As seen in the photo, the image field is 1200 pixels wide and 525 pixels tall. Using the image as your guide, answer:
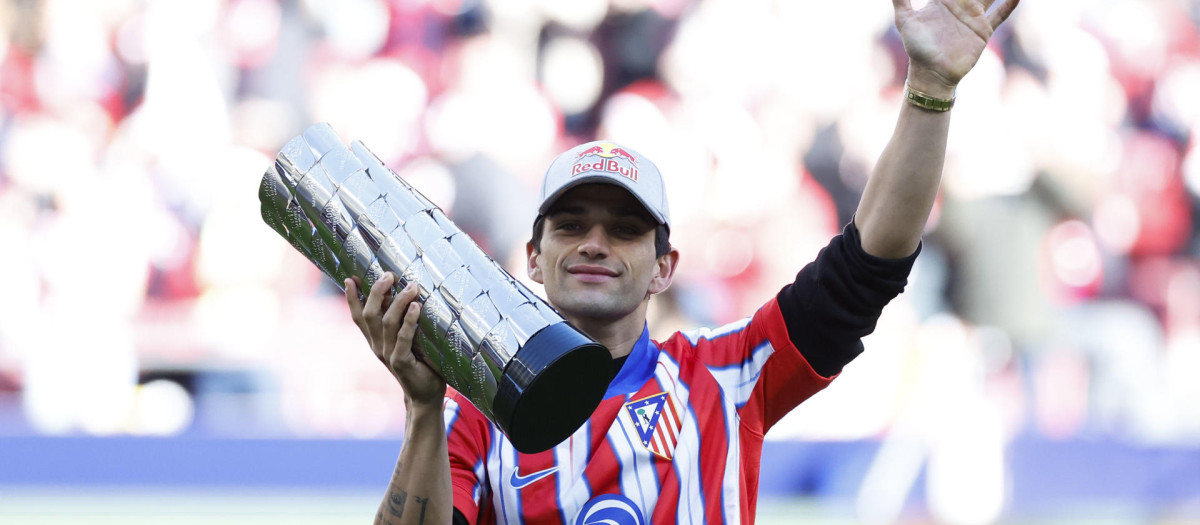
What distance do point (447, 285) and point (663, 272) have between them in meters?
0.53

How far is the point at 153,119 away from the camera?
6.13 meters

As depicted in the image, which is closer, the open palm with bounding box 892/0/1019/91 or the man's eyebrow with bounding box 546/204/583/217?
the open palm with bounding box 892/0/1019/91

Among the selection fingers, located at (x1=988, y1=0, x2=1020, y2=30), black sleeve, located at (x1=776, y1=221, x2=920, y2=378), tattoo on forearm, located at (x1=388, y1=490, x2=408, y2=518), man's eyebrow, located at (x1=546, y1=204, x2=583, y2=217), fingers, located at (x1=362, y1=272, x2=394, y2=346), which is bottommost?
tattoo on forearm, located at (x1=388, y1=490, x2=408, y2=518)

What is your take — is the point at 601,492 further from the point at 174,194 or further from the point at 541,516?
the point at 174,194

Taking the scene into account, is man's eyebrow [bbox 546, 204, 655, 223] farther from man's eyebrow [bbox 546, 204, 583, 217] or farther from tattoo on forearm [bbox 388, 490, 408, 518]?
tattoo on forearm [bbox 388, 490, 408, 518]

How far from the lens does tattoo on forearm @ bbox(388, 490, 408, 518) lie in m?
1.66

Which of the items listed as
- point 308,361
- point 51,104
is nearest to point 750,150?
point 308,361

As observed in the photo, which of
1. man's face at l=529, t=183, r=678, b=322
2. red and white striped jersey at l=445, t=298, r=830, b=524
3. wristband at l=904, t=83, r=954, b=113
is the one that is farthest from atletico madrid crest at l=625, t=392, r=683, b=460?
wristband at l=904, t=83, r=954, b=113

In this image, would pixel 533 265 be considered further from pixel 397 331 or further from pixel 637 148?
pixel 637 148

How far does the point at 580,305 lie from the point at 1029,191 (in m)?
5.29

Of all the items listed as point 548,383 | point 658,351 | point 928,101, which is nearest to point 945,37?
point 928,101

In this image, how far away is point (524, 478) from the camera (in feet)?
5.76

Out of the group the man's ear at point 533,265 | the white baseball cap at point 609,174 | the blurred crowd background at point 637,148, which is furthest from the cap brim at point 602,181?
the blurred crowd background at point 637,148

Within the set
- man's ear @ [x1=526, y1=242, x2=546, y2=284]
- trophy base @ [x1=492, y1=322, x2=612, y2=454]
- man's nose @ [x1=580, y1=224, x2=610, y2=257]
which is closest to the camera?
trophy base @ [x1=492, y1=322, x2=612, y2=454]
